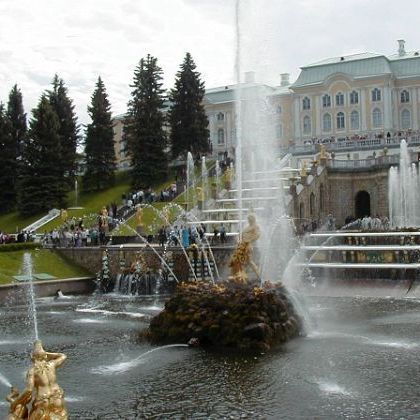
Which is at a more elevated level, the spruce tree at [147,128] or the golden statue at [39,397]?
the spruce tree at [147,128]

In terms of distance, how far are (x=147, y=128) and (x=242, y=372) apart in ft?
130

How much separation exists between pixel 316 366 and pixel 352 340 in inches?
97.2

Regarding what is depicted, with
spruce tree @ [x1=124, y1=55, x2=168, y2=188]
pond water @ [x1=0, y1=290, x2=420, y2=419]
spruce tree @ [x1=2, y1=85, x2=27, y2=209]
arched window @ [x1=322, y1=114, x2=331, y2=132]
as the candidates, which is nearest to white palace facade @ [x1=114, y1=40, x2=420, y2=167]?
arched window @ [x1=322, y1=114, x2=331, y2=132]

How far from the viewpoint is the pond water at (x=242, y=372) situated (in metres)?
9.43

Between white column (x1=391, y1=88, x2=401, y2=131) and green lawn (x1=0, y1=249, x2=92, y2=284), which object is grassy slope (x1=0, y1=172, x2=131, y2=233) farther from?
white column (x1=391, y1=88, x2=401, y2=131)

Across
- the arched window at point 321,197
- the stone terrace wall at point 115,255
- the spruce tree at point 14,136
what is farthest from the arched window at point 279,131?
the stone terrace wall at point 115,255

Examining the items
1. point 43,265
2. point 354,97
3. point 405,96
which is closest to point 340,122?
Answer: point 354,97

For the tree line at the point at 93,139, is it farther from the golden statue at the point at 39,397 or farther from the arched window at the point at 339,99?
the golden statue at the point at 39,397

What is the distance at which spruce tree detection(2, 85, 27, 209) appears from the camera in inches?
2058

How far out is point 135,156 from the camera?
49250 millimetres

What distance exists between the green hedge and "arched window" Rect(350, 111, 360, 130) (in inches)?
1647

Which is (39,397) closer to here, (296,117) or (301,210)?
(301,210)

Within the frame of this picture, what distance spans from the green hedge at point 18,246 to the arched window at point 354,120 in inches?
1647

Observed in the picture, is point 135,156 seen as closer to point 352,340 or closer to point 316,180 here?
point 316,180
